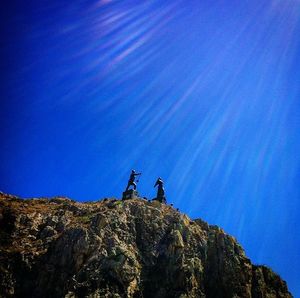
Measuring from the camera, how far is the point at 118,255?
35.2 meters

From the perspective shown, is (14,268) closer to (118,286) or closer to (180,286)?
(118,286)

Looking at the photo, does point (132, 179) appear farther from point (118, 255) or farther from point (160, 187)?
point (118, 255)

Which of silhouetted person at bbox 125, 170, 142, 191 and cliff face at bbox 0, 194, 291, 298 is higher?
silhouetted person at bbox 125, 170, 142, 191

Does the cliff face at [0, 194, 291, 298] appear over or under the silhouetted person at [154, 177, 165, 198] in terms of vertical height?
under

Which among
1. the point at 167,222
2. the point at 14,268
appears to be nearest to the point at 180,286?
the point at 167,222

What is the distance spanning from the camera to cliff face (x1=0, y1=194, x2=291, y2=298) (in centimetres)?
3253

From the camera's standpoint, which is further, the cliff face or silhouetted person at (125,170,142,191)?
silhouetted person at (125,170,142,191)

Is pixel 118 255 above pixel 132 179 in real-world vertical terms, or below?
below

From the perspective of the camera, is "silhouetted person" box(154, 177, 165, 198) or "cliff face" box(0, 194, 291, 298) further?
"silhouetted person" box(154, 177, 165, 198)

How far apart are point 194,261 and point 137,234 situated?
22.6 ft

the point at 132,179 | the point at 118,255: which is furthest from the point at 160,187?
the point at 118,255

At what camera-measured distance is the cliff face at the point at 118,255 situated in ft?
107

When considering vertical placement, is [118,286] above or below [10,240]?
below

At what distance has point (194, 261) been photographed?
38.0m
